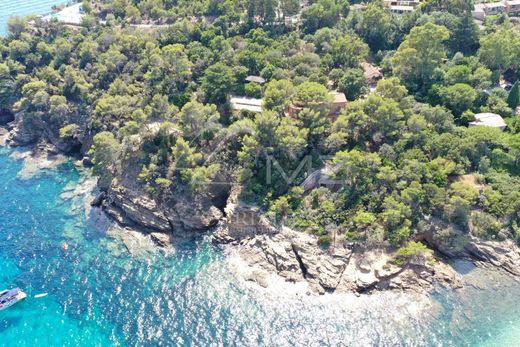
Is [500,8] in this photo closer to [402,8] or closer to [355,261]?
[402,8]

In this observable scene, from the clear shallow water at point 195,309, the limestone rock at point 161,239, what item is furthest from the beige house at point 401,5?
the limestone rock at point 161,239

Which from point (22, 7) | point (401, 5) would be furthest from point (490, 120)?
point (22, 7)

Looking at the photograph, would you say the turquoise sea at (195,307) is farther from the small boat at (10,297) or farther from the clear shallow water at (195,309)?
the small boat at (10,297)

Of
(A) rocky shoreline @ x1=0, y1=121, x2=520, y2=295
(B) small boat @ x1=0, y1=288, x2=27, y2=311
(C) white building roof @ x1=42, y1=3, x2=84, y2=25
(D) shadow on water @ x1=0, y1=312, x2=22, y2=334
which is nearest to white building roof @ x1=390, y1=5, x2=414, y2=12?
(A) rocky shoreline @ x1=0, y1=121, x2=520, y2=295

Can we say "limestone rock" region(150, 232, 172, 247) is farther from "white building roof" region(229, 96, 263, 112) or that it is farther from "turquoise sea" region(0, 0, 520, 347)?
"white building roof" region(229, 96, 263, 112)

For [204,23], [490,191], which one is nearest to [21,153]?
[204,23]

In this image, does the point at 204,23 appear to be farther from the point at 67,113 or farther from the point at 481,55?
the point at 481,55
